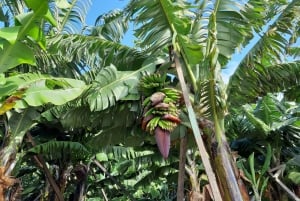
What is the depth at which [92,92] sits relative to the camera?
6141 millimetres

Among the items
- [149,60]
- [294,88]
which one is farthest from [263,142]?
[149,60]

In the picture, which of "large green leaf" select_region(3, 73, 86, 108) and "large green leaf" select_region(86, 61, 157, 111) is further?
"large green leaf" select_region(3, 73, 86, 108)

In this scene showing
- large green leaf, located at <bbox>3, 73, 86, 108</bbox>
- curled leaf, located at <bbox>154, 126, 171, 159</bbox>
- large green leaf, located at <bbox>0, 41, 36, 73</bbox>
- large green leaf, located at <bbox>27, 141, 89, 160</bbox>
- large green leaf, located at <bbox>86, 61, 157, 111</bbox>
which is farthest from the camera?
large green leaf, located at <bbox>27, 141, 89, 160</bbox>

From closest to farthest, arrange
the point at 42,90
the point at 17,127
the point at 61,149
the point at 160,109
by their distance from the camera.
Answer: the point at 160,109, the point at 42,90, the point at 17,127, the point at 61,149

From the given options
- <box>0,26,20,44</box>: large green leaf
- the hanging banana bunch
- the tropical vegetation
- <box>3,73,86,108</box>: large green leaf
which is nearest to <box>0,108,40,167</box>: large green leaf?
the tropical vegetation

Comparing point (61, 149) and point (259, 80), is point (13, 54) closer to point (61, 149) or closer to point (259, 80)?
point (259, 80)

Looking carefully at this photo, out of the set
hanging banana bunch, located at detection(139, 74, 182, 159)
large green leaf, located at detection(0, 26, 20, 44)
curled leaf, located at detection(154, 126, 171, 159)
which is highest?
large green leaf, located at detection(0, 26, 20, 44)

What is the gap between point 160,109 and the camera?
17.9 feet

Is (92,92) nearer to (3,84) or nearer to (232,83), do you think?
(3,84)

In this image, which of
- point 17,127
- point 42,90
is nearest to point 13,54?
point 42,90

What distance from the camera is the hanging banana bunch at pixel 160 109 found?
5234 mm

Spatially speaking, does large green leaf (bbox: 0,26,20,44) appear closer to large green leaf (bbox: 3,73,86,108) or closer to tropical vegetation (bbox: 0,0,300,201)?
tropical vegetation (bbox: 0,0,300,201)

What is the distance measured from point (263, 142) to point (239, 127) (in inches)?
25.2

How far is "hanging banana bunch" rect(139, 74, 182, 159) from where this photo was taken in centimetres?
523
